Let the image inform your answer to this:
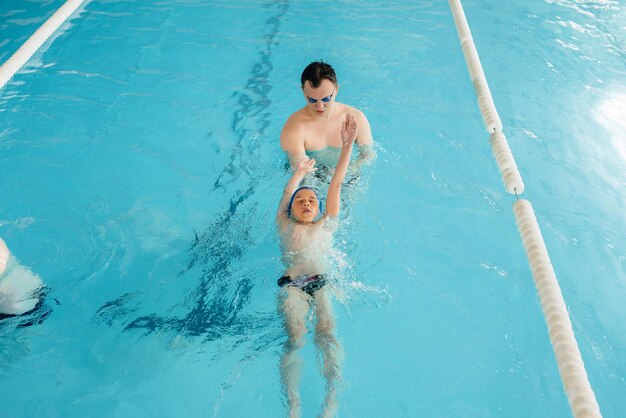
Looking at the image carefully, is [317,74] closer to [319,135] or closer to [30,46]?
[319,135]

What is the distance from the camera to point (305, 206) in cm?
349

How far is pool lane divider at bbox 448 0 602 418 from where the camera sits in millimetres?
2066

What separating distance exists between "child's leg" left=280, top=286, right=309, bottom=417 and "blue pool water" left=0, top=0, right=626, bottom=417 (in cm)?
10

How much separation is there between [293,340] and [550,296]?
140 centimetres

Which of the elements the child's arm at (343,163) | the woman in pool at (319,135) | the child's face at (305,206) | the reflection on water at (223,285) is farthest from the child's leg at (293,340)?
the woman in pool at (319,135)

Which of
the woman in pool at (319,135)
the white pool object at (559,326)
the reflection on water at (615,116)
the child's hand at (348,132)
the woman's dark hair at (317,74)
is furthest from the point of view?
the reflection on water at (615,116)

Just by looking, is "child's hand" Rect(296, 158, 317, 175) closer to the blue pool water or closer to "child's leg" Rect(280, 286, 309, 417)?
the blue pool water

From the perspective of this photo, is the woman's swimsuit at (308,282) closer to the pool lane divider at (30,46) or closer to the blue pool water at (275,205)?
the blue pool water at (275,205)

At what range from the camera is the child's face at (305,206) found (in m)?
3.49

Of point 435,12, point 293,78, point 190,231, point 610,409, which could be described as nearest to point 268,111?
point 293,78

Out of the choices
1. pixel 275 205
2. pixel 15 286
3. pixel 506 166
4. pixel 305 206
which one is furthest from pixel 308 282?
pixel 15 286

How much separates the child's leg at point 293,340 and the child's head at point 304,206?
454 millimetres

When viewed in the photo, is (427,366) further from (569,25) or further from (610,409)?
(569,25)

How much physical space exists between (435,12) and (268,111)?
2.81 metres
